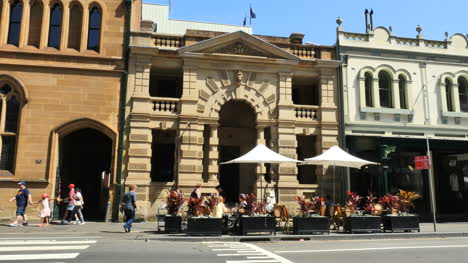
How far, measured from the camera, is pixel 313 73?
2022 cm

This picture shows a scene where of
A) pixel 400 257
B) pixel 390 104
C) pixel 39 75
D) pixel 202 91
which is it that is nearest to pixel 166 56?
pixel 202 91

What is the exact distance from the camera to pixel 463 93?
21.6m

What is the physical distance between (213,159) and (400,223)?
8.76 meters

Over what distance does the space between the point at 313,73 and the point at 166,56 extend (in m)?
8.03

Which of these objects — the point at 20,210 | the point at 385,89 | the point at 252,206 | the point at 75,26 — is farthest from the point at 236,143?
the point at 20,210

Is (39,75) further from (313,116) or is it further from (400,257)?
(400,257)

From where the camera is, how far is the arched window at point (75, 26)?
1830 cm

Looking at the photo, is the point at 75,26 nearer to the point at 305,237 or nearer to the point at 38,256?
the point at 38,256

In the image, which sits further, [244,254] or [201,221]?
[201,221]

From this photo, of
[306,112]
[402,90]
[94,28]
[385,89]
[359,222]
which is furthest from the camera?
[402,90]

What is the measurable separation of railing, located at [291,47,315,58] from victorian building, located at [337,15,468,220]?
163 centimetres

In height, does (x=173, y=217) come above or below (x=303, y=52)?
below

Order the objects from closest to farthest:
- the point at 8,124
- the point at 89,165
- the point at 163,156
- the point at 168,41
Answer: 1. the point at 8,124
2. the point at 168,41
3. the point at 163,156
4. the point at 89,165

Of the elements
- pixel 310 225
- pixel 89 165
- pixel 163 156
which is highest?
pixel 163 156
